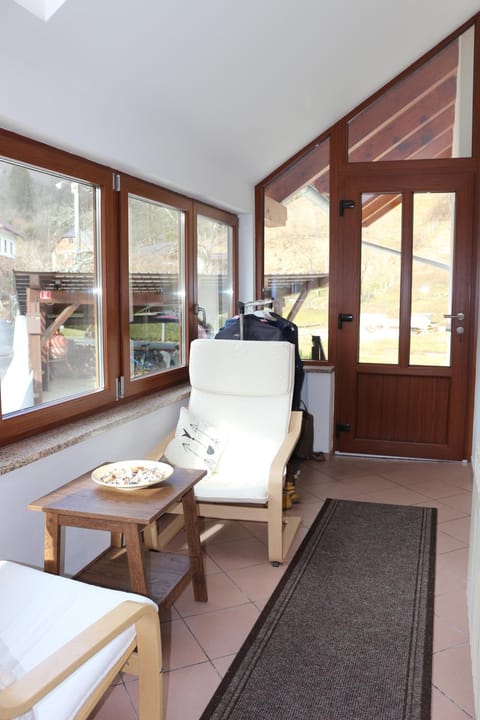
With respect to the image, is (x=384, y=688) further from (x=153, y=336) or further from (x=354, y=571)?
(x=153, y=336)

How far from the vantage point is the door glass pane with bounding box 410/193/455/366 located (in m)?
4.19

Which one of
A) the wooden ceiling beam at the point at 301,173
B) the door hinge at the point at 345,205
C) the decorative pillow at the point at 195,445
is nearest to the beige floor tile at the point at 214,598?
the decorative pillow at the point at 195,445

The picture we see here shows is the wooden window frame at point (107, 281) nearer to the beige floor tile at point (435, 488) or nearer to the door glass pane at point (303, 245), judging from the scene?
the door glass pane at point (303, 245)

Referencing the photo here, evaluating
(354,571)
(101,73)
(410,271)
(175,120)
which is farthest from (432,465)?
(101,73)

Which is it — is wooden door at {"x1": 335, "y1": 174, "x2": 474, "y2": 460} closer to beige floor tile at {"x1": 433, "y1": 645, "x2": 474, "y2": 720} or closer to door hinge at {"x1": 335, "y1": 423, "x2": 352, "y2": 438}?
door hinge at {"x1": 335, "y1": 423, "x2": 352, "y2": 438}

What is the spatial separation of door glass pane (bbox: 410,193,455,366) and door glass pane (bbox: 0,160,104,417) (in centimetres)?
244

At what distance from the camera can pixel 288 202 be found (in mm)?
4457

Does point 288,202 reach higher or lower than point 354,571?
higher

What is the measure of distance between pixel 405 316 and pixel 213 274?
140 centimetres

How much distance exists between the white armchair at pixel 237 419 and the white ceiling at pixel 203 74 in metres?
1.00

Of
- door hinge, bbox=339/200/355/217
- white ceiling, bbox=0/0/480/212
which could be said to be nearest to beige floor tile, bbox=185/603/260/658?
white ceiling, bbox=0/0/480/212

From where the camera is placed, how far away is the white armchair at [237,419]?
2.84 meters

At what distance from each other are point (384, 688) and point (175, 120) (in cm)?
266

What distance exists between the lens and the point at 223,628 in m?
2.21
